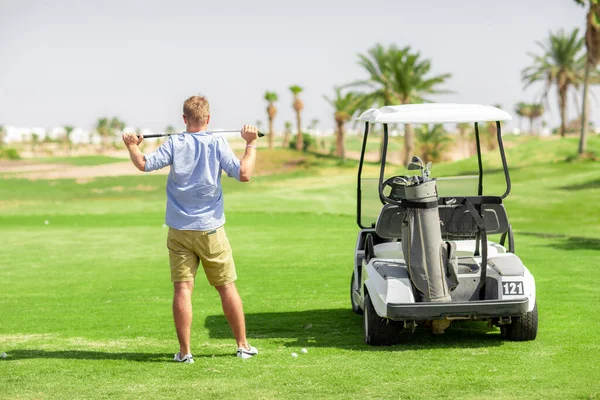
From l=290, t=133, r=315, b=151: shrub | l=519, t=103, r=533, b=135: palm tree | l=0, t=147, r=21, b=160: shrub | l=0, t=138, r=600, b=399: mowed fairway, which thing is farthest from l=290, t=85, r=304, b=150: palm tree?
l=0, t=138, r=600, b=399: mowed fairway

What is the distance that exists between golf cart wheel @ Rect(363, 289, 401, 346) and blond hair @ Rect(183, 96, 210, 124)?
79.7 inches

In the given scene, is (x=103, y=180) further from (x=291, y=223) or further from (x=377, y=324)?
(x=377, y=324)

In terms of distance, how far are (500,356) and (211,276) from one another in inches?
86.6

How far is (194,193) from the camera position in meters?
7.09

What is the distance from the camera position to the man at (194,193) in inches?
279

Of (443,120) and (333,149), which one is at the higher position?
(443,120)

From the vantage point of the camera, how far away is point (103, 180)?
63219mm

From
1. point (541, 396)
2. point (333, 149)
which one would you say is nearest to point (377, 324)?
point (541, 396)

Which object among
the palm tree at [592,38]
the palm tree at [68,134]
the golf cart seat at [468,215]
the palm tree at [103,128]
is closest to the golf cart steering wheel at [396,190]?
the golf cart seat at [468,215]

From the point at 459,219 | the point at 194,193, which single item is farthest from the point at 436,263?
the point at 194,193

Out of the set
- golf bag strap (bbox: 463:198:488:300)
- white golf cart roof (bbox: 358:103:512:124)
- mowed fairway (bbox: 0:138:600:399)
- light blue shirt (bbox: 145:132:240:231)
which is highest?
white golf cart roof (bbox: 358:103:512:124)

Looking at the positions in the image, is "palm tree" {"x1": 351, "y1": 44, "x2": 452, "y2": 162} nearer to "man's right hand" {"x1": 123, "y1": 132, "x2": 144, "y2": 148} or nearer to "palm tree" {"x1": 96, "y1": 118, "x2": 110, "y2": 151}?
"man's right hand" {"x1": 123, "y1": 132, "x2": 144, "y2": 148}

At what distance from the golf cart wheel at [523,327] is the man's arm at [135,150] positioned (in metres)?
3.14

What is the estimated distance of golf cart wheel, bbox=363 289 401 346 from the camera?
24.9 ft
